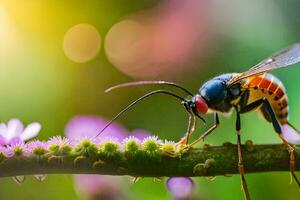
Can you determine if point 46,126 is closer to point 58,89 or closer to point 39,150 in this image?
point 58,89

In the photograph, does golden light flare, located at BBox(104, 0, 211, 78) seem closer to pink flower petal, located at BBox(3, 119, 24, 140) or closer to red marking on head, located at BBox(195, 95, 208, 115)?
red marking on head, located at BBox(195, 95, 208, 115)

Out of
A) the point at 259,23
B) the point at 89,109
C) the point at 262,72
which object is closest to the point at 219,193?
the point at 262,72

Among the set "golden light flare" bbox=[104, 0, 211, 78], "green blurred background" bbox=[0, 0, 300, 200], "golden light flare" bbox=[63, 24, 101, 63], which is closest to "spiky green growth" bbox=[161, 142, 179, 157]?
"green blurred background" bbox=[0, 0, 300, 200]

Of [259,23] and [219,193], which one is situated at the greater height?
[259,23]

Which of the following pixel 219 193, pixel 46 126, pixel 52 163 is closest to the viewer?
pixel 52 163

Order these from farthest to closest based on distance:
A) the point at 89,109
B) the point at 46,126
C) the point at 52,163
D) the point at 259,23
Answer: the point at 259,23
the point at 89,109
the point at 46,126
the point at 52,163
